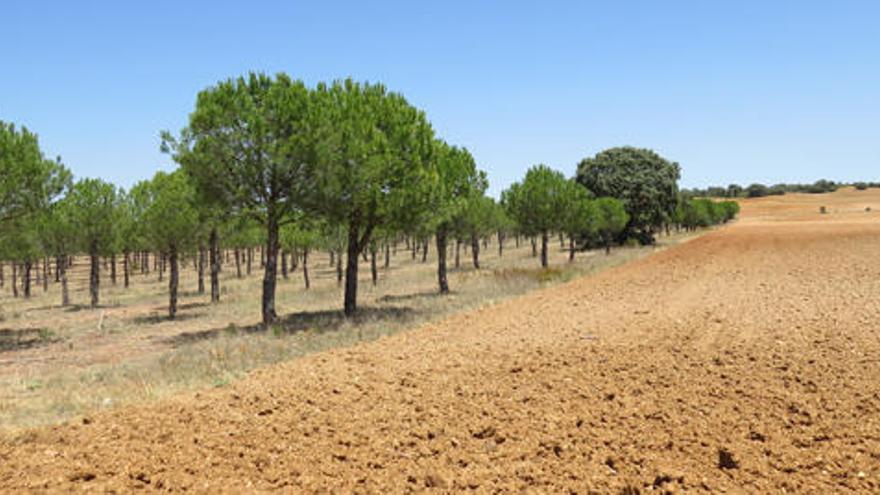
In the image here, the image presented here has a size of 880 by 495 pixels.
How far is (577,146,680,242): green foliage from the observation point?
70.8 meters

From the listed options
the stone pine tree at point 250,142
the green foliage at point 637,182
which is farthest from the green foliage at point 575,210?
the stone pine tree at point 250,142

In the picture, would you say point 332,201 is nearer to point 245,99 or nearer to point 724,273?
point 245,99

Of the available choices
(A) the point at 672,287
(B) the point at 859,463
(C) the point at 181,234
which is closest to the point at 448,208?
(A) the point at 672,287

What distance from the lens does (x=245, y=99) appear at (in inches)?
862

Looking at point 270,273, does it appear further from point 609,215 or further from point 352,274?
point 609,215

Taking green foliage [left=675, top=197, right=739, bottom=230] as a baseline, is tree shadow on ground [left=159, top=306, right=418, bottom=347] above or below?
below

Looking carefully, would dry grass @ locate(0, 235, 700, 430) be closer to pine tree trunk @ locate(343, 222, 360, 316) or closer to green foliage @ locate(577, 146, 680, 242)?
pine tree trunk @ locate(343, 222, 360, 316)

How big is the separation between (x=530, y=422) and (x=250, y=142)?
18.4m

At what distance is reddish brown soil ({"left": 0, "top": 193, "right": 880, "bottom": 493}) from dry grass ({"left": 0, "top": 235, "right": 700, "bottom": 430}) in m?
2.73

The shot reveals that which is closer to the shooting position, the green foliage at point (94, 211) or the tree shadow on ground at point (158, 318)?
the tree shadow on ground at point (158, 318)

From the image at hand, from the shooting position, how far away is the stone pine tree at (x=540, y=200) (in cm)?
4697

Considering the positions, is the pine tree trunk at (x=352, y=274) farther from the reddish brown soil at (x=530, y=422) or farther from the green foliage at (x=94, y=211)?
the green foliage at (x=94, y=211)

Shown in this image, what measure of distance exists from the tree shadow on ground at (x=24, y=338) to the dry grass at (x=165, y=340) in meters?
0.06

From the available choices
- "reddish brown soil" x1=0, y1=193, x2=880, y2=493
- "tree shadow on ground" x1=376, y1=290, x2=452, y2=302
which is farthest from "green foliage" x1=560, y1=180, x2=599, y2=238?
"reddish brown soil" x1=0, y1=193, x2=880, y2=493
